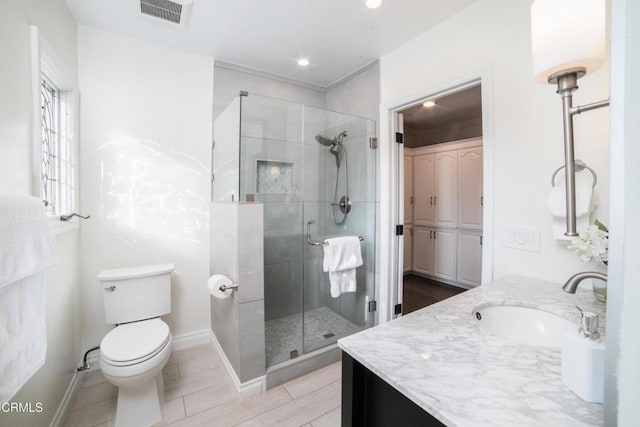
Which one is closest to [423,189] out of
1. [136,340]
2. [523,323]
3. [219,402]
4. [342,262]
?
[342,262]

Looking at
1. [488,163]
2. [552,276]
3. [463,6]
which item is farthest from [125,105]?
[552,276]

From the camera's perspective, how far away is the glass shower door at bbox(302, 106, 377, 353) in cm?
236

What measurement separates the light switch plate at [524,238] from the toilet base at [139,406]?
7.59ft

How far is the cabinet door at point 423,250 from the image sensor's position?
175 inches

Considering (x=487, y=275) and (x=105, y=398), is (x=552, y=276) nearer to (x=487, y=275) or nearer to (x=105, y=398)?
(x=487, y=275)

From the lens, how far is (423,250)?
4539mm

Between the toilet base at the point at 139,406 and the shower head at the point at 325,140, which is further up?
the shower head at the point at 325,140

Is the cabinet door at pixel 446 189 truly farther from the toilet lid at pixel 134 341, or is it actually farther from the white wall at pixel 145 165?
the toilet lid at pixel 134 341

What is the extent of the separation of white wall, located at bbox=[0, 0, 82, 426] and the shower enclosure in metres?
0.99

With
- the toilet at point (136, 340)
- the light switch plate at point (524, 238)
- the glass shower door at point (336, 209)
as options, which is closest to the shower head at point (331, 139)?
the glass shower door at point (336, 209)

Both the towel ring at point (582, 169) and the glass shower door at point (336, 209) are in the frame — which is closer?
the towel ring at point (582, 169)

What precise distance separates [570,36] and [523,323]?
108 centimetres

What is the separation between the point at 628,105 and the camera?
1.27 feet

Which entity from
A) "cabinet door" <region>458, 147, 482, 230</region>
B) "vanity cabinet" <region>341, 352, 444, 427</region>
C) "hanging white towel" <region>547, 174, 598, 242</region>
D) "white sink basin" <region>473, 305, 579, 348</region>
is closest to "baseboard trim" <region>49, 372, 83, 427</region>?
"vanity cabinet" <region>341, 352, 444, 427</region>
